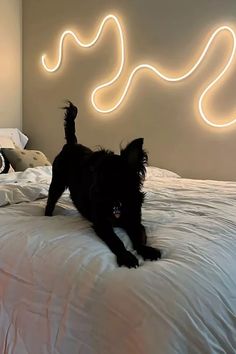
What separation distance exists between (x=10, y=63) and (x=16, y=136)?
783 mm

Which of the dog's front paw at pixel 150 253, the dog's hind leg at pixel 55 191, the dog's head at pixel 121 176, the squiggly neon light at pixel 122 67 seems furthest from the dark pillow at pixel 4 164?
the dog's front paw at pixel 150 253

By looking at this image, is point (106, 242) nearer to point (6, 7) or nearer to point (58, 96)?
point (58, 96)

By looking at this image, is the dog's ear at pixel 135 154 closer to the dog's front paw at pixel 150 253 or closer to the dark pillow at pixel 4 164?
the dog's front paw at pixel 150 253

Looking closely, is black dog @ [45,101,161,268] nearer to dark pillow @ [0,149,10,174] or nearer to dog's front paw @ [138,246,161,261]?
dog's front paw @ [138,246,161,261]

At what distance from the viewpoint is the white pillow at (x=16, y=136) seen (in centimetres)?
331

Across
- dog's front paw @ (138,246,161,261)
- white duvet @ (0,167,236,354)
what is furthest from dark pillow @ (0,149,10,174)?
dog's front paw @ (138,246,161,261)

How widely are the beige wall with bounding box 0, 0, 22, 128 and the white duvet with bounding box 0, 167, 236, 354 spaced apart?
261 cm

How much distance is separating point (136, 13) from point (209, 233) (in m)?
2.49

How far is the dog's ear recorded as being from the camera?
3.78ft

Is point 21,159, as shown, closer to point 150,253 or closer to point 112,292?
point 150,253

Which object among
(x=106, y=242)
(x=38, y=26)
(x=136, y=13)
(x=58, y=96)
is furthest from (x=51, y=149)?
(x=106, y=242)

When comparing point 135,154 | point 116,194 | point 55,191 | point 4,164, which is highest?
point 135,154

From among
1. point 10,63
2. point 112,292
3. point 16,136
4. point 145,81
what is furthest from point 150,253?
point 10,63

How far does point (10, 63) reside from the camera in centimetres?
358
